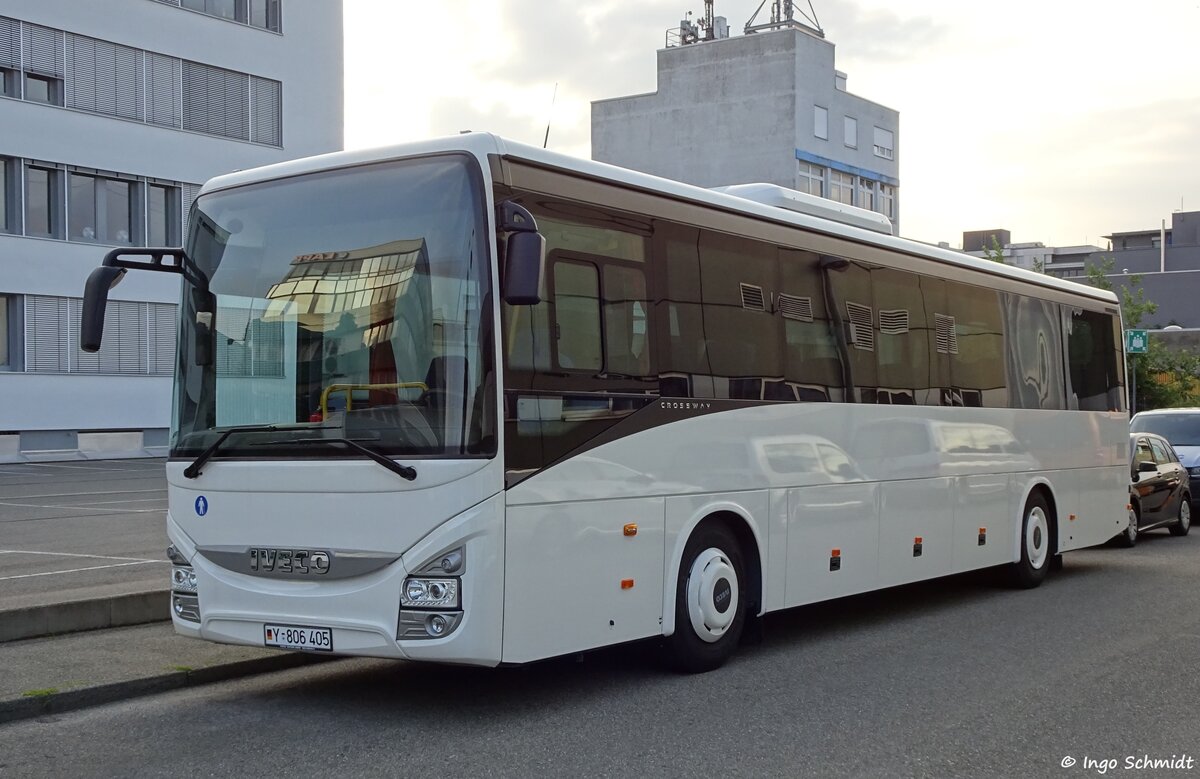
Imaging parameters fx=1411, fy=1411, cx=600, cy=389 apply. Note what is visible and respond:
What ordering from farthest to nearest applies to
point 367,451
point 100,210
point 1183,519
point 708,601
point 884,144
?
1. point 884,144
2. point 100,210
3. point 1183,519
4. point 708,601
5. point 367,451

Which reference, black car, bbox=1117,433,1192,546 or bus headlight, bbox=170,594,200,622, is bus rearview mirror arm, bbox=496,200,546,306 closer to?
bus headlight, bbox=170,594,200,622

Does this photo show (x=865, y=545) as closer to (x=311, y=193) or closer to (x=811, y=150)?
(x=311, y=193)

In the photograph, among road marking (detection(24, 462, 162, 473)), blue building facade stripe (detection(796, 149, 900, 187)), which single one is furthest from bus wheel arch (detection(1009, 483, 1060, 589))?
blue building facade stripe (detection(796, 149, 900, 187))

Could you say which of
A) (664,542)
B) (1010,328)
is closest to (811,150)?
(1010,328)

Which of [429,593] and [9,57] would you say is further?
[9,57]

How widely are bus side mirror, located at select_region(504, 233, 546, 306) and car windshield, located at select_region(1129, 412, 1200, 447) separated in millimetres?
18824

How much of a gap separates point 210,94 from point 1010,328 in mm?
32835

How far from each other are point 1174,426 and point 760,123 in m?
46.8

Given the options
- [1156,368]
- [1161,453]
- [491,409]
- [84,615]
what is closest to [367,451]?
[491,409]

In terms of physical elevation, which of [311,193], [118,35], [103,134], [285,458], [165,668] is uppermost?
[118,35]

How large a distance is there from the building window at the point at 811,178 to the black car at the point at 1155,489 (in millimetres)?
48304

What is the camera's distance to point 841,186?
2835 inches

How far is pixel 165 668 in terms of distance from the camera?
8.73m

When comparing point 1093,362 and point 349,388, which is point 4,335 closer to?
point 1093,362
